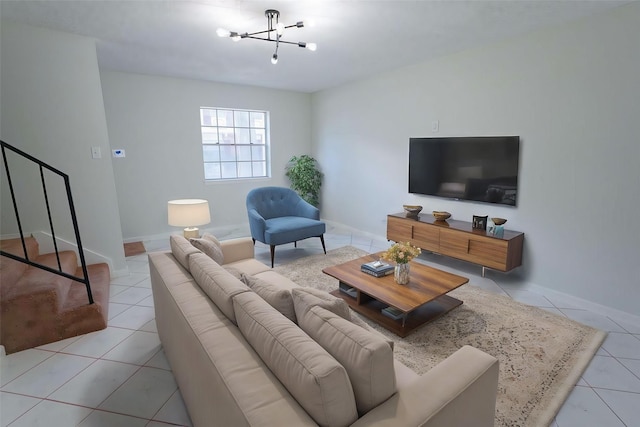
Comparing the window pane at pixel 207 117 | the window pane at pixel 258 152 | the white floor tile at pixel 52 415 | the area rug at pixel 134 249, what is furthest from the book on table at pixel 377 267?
the window pane at pixel 207 117

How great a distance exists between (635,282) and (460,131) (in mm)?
2139

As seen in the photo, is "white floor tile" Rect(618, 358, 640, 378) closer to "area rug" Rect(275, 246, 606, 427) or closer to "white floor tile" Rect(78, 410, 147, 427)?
"area rug" Rect(275, 246, 606, 427)

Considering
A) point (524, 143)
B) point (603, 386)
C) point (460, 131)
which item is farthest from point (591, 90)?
point (603, 386)

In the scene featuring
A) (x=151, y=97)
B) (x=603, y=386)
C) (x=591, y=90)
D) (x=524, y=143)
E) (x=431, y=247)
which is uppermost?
(x=151, y=97)

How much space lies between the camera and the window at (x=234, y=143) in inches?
215

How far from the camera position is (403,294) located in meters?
2.44

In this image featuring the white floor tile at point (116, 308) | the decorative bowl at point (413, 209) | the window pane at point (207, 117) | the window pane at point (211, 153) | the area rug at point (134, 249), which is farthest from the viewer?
the window pane at point (211, 153)

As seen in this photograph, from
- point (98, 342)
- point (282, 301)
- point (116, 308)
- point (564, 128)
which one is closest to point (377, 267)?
point (282, 301)

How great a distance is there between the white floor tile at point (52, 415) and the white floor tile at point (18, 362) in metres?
0.42

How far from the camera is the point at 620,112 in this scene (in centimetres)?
260

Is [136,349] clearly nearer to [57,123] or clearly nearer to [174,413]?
[174,413]

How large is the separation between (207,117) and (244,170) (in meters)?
1.09

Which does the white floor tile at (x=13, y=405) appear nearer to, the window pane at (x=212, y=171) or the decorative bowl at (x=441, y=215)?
the decorative bowl at (x=441, y=215)

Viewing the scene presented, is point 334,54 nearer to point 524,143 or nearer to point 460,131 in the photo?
point 460,131
